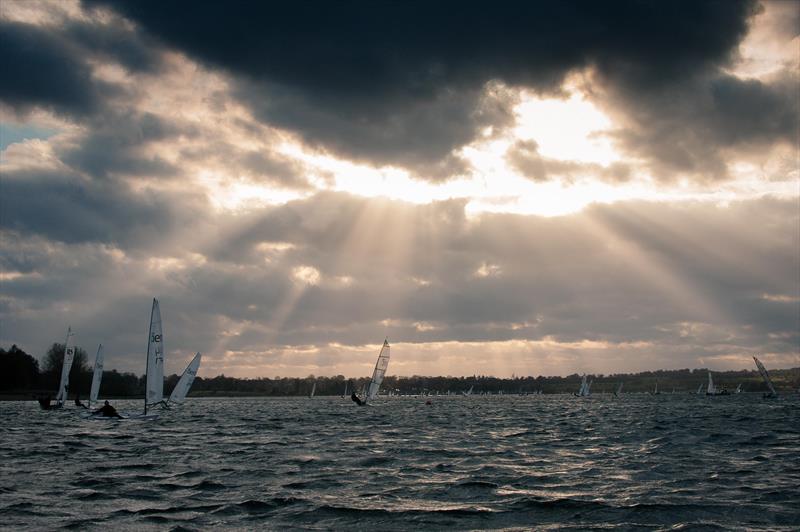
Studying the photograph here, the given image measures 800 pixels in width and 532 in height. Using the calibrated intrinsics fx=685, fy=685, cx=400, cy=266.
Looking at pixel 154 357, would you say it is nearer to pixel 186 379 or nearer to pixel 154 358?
pixel 154 358

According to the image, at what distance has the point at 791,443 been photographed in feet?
151

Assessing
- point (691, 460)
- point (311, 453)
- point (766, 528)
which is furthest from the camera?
point (311, 453)

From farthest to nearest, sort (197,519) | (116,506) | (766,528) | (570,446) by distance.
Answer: (570,446), (116,506), (197,519), (766,528)

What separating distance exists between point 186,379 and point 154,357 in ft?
141

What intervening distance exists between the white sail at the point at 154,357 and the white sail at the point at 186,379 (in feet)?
96.0

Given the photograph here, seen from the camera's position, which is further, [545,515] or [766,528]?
[545,515]

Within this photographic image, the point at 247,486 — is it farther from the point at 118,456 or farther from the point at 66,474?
the point at 118,456

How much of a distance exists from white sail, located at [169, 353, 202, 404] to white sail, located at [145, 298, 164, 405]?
29.3 metres

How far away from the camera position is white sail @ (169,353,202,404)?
117 metres

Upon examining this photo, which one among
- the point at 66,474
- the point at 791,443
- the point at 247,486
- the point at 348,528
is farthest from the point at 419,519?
the point at 791,443

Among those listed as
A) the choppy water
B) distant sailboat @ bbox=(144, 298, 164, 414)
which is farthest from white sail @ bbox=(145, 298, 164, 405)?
the choppy water

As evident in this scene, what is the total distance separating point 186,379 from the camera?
399 ft

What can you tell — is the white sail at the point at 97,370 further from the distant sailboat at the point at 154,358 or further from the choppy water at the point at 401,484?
the choppy water at the point at 401,484

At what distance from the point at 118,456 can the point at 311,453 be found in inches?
438
